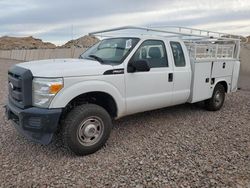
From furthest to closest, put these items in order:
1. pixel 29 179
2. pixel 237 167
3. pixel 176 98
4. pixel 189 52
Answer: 1. pixel 189 52
2. pixel 176 98
3. pixel 237 167
4. pixel 29 179

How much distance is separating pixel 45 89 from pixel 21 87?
17.7 inches

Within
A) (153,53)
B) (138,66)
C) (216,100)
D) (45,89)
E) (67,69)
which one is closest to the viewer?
(45,89)

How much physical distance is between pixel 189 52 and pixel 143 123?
2.00m

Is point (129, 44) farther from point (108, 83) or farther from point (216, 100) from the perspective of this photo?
point (216, 100)

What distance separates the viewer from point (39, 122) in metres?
3.83

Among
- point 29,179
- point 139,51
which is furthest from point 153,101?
point 29,179

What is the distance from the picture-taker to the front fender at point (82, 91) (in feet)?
12.7

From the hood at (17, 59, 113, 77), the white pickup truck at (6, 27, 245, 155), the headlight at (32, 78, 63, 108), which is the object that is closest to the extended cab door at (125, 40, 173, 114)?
the white pickup truck at (6, 27, 245, 155)

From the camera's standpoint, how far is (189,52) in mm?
6129

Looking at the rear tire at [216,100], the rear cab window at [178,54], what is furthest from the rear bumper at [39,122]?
the rear tire at [216,100]

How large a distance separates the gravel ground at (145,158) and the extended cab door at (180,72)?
0.63 metres

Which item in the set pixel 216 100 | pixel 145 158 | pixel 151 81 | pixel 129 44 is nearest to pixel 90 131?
pixel 145 158

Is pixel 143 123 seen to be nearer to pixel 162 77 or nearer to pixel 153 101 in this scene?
pixel 153 101

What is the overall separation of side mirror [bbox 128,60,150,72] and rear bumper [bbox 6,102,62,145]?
152 centimetres
